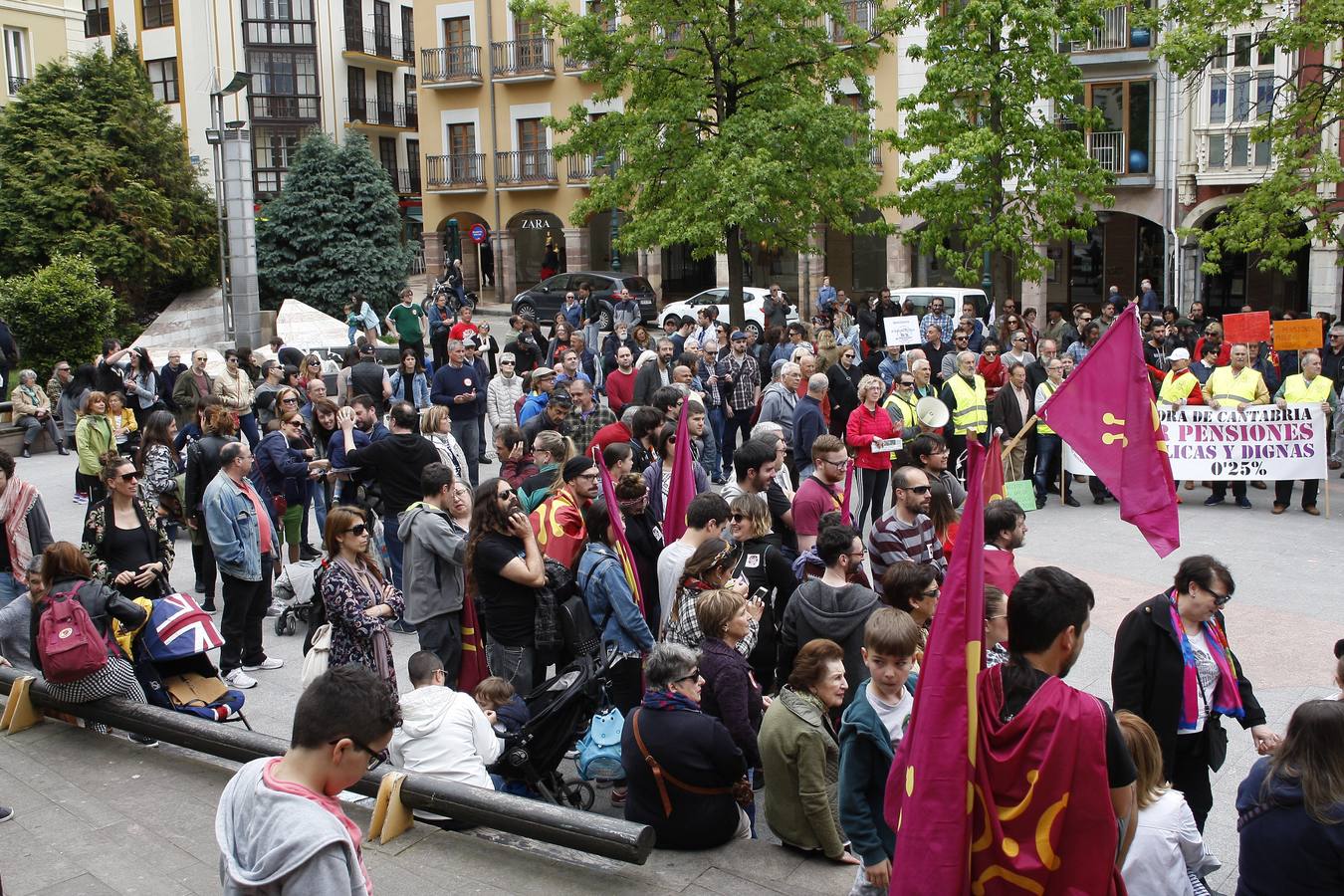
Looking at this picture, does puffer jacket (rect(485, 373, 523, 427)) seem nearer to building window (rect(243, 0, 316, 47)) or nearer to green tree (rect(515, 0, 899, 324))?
green tree (rect(515, 0, 899, 324))

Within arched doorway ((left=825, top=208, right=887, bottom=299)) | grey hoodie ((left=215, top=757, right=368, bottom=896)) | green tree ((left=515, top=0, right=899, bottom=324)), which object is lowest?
grey hoodie ((left=215, top=757, right=368, bottom=896))

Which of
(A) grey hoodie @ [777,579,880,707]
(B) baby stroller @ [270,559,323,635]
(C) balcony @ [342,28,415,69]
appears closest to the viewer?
(A) grey hoodie @ [777,579,880,707]

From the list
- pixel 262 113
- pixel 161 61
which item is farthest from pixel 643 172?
pixel 161 61

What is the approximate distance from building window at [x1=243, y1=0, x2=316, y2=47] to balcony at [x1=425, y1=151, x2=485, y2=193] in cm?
861

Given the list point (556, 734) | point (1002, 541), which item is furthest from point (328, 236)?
point (1002, 541)

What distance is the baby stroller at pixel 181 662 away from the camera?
25.1ft

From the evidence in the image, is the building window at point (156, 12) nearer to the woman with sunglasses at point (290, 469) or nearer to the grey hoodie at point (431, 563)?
the woman with sunglasses at point (290, 469)

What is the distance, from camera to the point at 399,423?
10336mm

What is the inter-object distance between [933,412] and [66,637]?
866cm

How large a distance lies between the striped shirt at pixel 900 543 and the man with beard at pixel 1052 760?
11.9 feet

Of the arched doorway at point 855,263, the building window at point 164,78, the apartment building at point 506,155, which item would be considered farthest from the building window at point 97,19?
the arched doorway at point 855,263

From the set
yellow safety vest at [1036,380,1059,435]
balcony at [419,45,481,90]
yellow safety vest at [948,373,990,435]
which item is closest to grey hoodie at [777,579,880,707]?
yellow safety vest at [948,373,990,435]

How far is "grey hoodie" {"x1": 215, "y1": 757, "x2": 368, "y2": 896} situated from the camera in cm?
341

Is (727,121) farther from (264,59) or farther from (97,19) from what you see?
(97,19)
